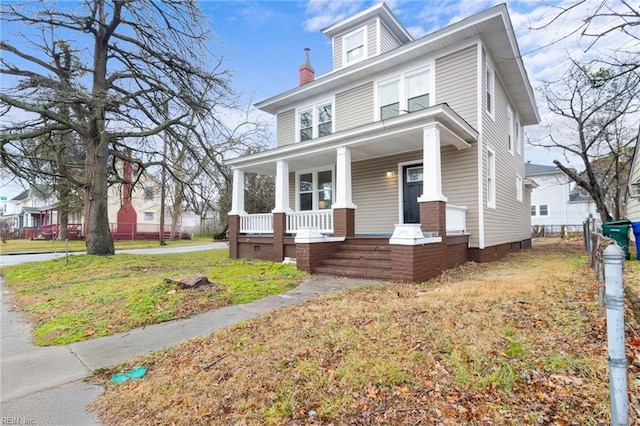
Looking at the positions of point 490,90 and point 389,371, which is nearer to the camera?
point 389,371

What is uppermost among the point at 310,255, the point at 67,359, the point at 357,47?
the point at 357,47

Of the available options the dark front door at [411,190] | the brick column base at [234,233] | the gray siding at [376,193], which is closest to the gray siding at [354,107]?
the gray siding at [376,193]

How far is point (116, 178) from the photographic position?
14.5m

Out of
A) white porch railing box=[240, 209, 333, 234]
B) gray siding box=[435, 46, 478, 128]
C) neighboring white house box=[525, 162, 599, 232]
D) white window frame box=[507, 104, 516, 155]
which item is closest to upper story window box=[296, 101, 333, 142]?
white porch railing box=[240, 209, 333, 234]

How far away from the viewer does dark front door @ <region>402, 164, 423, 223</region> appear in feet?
35.2

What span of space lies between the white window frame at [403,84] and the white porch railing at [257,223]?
5.03 meters

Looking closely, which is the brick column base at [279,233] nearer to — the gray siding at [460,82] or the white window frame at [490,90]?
the gray siding at [460,82]

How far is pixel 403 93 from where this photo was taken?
35.9 ft

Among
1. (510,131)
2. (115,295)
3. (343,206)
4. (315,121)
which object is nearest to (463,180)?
(343,206)

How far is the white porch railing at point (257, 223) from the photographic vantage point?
11.4 metres

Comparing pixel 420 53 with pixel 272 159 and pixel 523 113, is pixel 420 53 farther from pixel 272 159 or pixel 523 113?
pixel 523 113

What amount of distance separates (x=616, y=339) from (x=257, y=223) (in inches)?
419

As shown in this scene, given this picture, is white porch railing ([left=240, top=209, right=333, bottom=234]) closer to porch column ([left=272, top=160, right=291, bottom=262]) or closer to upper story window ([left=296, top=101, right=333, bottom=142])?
porch column ([left=272, top=160, right=291, bottom=262])

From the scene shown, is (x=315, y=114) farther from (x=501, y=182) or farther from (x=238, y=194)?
(x=501, y=182)
